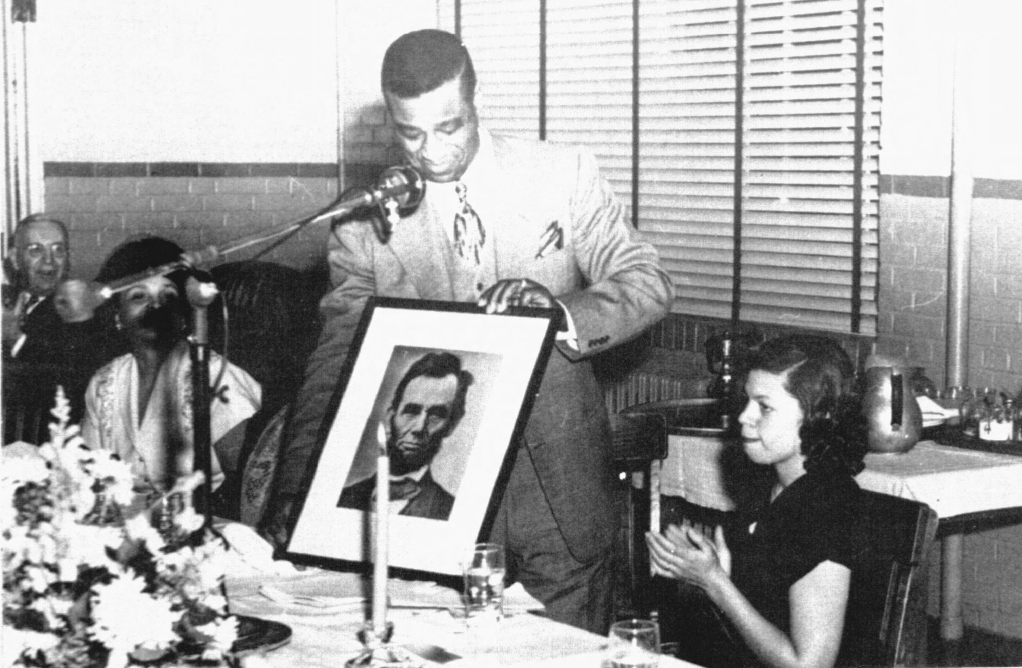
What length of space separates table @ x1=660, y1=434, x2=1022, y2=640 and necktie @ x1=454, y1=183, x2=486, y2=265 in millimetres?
1102

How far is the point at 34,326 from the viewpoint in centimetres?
447

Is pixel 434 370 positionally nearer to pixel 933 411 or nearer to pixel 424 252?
pixel 424 252

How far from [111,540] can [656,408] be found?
2964 millimetres

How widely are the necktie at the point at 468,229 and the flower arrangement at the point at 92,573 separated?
122 centimetres

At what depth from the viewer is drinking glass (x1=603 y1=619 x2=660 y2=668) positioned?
→ 1.59 meters

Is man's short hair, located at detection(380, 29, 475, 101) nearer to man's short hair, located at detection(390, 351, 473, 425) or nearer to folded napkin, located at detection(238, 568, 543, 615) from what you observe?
man's short hair, located at detection(390, 351, 473, 425)

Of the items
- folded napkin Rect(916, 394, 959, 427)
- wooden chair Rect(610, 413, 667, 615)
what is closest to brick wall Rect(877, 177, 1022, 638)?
folded napkin Rect(916, 394, 959, 427)

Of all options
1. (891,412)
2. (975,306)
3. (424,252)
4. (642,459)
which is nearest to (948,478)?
(891,412)

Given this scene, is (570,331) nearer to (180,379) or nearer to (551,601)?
(551,601)

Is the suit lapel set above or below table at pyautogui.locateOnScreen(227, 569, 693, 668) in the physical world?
above

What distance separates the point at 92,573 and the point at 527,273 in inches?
52.4

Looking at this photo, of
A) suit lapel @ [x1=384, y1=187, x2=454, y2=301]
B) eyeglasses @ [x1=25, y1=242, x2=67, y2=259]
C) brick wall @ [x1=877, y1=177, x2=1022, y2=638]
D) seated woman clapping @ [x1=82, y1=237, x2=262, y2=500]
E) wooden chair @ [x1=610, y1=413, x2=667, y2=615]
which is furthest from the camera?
eyeglasses @ [x1=25, y1=242, x2=67, y2=259]

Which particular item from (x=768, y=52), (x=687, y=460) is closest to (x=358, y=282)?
(x=687, y=460)

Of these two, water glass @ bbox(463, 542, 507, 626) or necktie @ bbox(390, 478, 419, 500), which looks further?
necktie @ bbox(390, 478, 419, 500)
